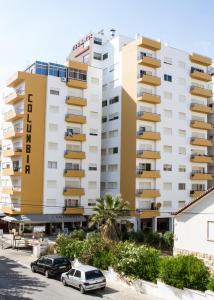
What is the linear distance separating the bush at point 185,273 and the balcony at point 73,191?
38049mm

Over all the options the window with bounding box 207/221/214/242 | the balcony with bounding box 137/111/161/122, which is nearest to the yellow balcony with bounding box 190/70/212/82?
the balcony with bounding box 137/111/161/122

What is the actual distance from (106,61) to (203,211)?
4763 centimetres

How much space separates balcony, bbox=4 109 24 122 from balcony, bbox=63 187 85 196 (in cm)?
1368

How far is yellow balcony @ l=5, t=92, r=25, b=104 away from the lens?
211ft

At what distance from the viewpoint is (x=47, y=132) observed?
64375 millimetres

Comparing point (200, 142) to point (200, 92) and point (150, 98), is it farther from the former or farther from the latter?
point (150, 98)

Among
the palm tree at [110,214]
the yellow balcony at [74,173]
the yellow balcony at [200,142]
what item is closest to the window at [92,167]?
the yellow balcony at [74,173]

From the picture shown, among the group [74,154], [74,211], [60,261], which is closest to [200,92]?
[74,154]

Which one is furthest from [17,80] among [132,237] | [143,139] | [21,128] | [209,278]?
[209,278]

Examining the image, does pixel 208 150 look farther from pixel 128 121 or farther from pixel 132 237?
pixel 132 237

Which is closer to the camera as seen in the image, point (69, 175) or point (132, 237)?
point (132, 237)

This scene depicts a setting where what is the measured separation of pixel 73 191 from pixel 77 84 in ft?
57.8

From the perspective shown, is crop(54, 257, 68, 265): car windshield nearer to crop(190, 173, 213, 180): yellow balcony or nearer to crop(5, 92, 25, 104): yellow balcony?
crop(5, 92, 25, 104): yellow balcony

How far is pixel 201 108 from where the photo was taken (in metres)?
74.4
